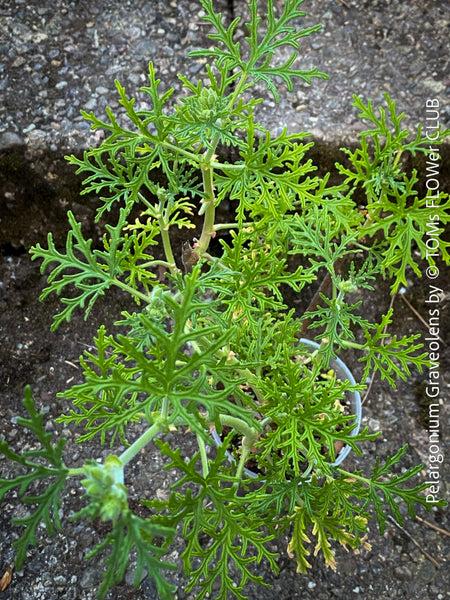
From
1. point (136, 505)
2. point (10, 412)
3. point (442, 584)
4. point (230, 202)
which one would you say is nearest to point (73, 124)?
point (230, 202)

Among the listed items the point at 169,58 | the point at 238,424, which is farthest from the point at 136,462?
the point at 169,58

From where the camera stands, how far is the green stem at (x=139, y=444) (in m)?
0.66

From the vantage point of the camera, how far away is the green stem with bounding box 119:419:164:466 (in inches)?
26.0

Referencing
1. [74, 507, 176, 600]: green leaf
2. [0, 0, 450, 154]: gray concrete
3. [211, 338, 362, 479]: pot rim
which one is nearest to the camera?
[74, 507, 176, 600]: green leaf

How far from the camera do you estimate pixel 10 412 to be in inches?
56.7

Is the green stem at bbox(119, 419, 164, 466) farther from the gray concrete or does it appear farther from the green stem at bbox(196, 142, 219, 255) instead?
the gray concrete

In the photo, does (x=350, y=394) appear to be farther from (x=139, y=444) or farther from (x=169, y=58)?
(x=169, y=58)

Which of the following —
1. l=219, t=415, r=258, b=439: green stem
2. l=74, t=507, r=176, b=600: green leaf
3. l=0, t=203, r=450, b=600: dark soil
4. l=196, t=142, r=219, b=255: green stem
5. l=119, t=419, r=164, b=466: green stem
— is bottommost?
l=0, t=203, r=450, b=600: dark soil

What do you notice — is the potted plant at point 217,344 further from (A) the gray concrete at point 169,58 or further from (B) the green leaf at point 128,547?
(A) the gray concrete at point 169,58

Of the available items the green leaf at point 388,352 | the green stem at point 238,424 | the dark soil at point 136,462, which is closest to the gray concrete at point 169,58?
the dark soil at point 136,462

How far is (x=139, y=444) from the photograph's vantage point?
2.27 ft

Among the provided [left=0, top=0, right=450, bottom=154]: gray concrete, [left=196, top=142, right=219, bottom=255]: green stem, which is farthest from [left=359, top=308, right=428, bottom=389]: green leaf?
[left=0, top=0, right=450, bottom=154]: gray concrete

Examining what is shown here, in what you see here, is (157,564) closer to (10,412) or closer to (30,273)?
(10,412)

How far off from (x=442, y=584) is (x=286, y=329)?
2.61 ft
